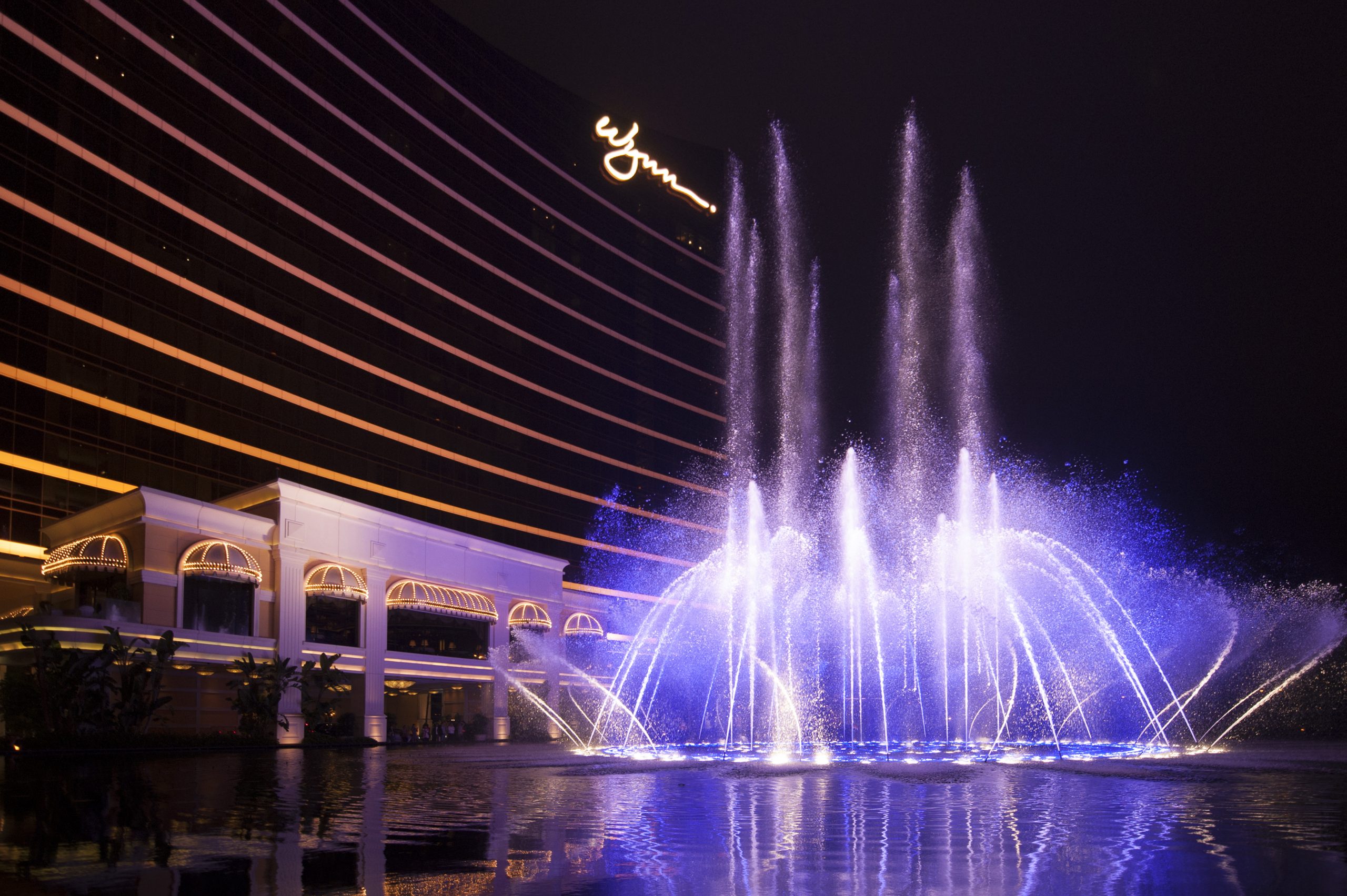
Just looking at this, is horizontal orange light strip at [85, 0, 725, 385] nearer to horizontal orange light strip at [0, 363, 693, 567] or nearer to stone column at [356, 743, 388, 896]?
horizontal orange light strip at [0, 363, 693, 567]

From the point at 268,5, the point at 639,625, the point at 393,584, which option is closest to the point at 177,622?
the point at 393,584

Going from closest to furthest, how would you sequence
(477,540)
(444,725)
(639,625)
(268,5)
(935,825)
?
(935,825)
(444,725)
(477,540)
(268,5)
(639,625)

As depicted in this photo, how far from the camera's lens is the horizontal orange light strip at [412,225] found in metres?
53.9

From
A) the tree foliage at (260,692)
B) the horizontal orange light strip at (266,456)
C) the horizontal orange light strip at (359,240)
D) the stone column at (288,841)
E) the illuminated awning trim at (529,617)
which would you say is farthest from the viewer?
the illuminated awning trim at (529,617)

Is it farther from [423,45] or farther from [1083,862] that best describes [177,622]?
[423,45]

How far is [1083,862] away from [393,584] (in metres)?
43.8

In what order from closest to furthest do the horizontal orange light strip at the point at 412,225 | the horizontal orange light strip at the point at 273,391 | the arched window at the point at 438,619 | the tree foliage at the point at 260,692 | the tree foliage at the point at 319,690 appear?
the tree foliage at the point at 260,692, the tree foliage at the point at 319,690, the horizontal orange light strip at the point at 273,391, the arched window at the point at 438,619, the horizontal orange light strip at the point at 412,225

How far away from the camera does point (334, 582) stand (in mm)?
45500

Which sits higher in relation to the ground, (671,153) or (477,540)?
(671,153)

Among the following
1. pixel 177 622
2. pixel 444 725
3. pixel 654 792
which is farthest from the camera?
pixel 444 725

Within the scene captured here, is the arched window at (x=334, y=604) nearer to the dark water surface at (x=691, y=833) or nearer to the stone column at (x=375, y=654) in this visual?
the stone column at (x=375, y=654)

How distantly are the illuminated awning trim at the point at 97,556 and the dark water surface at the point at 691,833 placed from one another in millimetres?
19799

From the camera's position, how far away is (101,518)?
3969 centimetres

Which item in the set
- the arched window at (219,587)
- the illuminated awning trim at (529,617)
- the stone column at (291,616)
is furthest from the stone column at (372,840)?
the illuminated awning trim at (529,617)
